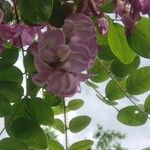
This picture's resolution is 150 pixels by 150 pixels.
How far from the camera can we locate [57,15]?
839mm

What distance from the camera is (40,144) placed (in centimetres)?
105

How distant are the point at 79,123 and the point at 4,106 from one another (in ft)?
1.18

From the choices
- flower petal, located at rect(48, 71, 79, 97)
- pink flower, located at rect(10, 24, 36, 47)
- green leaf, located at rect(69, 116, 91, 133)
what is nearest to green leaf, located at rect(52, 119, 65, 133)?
green leaf, located at rect(69, 116, 91, 133)

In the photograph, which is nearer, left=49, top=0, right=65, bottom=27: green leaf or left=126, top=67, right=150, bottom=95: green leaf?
left=49, top=0, right=65, bottom=27: green leaf

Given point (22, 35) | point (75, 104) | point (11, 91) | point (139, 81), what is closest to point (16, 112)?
point (11, 91)

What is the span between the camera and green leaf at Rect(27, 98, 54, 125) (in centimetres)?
105

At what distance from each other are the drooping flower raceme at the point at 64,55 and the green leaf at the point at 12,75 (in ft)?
0.86

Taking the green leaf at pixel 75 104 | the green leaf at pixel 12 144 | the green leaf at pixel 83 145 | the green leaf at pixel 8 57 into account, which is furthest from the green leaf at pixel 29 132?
the green leaf at pixel 75 104

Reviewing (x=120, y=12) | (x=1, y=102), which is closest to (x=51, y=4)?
(x=120, y=12)

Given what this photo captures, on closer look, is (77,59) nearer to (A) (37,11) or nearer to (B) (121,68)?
(A) (37,11)

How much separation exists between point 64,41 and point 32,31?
17 centimetres

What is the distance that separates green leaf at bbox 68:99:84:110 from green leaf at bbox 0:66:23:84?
0.34m

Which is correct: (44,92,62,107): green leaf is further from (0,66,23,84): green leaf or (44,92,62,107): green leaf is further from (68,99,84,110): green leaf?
(68,99,84,110): green leaf

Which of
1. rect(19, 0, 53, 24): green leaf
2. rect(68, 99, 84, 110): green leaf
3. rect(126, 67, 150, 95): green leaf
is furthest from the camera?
rect(68, 99, 84, 110): green leaf
